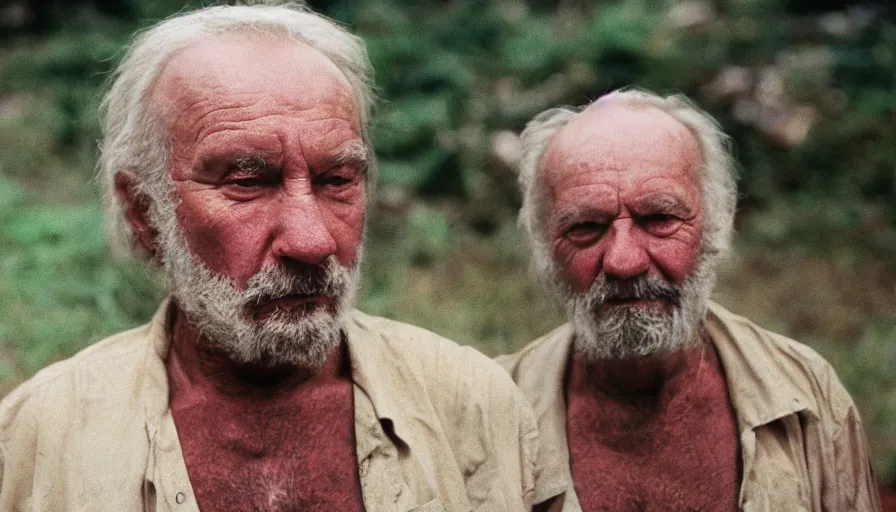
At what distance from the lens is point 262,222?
2.97m

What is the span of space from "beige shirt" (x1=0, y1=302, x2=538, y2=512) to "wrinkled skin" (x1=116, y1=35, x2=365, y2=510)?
10 centimetres

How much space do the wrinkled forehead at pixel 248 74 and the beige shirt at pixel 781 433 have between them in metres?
1.37

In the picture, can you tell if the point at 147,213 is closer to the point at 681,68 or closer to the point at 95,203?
the point at 95,203

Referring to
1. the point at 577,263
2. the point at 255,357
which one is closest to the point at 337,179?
the point at 255,357

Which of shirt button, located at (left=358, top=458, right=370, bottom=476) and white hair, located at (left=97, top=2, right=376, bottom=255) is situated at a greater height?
white hair, located at (left=97, top=2, right=376, bottom=255)

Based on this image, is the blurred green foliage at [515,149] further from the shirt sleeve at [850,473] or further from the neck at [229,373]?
the neck at [229,373]

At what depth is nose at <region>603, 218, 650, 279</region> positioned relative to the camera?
3631 millimetres

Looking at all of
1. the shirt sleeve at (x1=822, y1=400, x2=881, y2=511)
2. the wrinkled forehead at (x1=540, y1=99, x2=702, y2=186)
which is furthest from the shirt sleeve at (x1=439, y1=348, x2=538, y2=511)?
the shirt sleeve at (x1=822, y1=400, x2=881, y2=511)

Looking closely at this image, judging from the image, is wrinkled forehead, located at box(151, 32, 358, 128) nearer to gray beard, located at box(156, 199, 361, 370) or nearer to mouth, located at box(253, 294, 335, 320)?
gray beard, located at box(156, 199, 361, 370)

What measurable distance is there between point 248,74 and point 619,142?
1405 mm

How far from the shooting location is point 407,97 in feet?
28.6

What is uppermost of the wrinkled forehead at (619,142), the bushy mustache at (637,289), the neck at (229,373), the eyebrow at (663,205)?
the wrinkled forehead at (619,142)

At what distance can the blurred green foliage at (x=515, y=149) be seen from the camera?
693 cm

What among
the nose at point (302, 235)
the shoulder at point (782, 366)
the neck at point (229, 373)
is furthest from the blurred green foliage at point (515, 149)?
the nose at point (302, 235)
